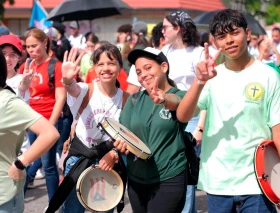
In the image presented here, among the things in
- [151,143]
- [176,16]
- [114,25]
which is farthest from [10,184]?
[114,25]

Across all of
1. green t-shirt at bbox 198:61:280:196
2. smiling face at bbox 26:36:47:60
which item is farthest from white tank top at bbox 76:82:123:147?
smiling face at bbox 26:36:47:60

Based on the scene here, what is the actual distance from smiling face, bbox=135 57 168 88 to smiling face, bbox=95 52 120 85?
2.06 feet

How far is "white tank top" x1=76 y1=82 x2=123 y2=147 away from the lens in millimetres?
5285

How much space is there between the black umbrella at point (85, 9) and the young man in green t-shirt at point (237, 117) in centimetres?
883

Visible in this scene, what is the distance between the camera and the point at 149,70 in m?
4.64

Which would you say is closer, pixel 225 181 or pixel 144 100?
pixel 225 181

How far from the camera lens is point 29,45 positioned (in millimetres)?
7102

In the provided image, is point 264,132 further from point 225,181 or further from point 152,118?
point 152,118

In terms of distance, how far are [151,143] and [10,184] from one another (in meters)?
1.10

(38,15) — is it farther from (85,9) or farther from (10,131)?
(10,131)

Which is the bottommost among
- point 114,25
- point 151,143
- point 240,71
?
point 114,25

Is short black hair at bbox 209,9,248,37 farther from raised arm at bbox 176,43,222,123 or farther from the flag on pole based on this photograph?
the flag on pole

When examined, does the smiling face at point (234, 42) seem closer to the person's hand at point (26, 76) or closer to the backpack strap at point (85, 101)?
the backpack strap at point (85, 101)

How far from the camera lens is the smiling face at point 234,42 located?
13.5 ft
